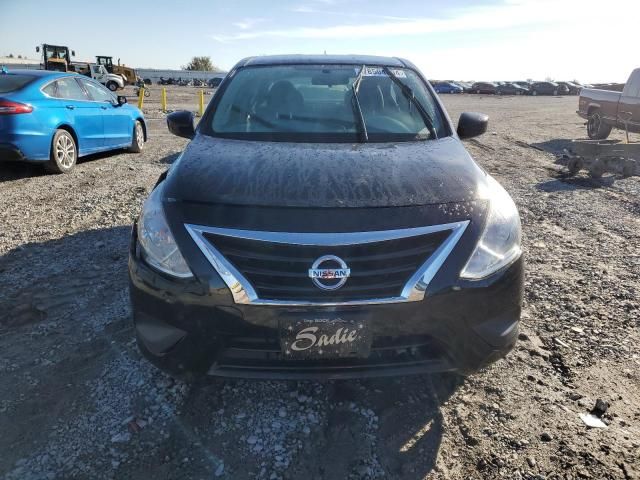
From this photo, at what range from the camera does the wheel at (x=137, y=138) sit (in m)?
9.27

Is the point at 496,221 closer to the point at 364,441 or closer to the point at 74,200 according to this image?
the point at 364,441

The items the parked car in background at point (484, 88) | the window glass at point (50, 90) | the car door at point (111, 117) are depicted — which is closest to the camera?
the window glass at point (50, 90)

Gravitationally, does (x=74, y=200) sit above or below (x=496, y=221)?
below

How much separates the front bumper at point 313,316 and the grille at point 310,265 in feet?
0.21

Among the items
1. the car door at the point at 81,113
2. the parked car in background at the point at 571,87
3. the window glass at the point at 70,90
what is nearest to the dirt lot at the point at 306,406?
the car door at the point at 81,113

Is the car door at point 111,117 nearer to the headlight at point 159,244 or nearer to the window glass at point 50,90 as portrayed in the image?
the window glass at point 50,90

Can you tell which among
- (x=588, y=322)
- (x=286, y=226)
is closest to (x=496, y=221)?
(x=286, y=226)

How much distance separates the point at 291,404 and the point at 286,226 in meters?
0.99

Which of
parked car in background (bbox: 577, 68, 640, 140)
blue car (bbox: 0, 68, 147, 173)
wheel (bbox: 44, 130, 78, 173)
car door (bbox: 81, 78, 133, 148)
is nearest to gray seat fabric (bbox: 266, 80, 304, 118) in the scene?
blue car (bbox: 0, 68, 147, 173)

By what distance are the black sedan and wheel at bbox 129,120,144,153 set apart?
7641 millimetres

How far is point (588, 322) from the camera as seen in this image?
329cm

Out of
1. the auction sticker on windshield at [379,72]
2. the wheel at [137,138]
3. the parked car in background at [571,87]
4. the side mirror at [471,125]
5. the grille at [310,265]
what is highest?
the parked car in background at [571,87]

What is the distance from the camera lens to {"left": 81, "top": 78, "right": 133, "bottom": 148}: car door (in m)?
8.29

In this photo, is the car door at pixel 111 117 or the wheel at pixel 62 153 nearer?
the wheel at pixel 62 153
